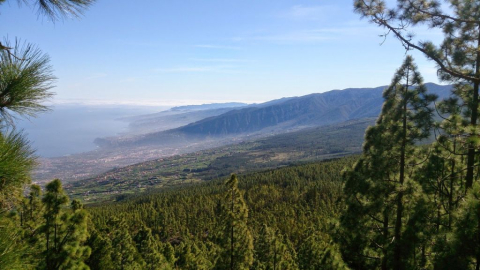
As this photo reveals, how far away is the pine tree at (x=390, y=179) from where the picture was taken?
33.9 ft

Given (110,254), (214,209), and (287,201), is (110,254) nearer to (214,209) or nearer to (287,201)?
(214,209)

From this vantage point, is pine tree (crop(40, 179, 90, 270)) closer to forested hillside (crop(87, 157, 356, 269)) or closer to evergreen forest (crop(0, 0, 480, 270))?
evergreen forest (crop(0, 0, 480, 270))

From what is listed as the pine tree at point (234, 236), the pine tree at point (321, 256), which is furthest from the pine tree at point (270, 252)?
the pine tree at point (234, 236)

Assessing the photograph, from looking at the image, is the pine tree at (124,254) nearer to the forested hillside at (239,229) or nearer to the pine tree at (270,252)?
the forested hillside at (239,229)

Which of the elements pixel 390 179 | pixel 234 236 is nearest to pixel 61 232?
pixel 234 236

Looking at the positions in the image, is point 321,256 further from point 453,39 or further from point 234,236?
point 453,39

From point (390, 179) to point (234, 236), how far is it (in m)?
12.0

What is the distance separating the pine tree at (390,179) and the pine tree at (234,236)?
933 cm

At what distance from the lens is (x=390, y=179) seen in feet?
36.1

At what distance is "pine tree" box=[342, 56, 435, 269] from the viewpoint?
10.3 meters

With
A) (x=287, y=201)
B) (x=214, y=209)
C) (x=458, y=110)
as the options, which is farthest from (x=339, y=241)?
(x=287, y=201)

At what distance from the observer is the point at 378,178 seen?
10969mm

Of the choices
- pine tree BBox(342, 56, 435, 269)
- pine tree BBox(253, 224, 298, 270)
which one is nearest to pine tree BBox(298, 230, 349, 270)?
pine tree BBox(342, 56, 435, 269)

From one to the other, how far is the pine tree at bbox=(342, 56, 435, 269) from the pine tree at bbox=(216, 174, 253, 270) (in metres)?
9.33
